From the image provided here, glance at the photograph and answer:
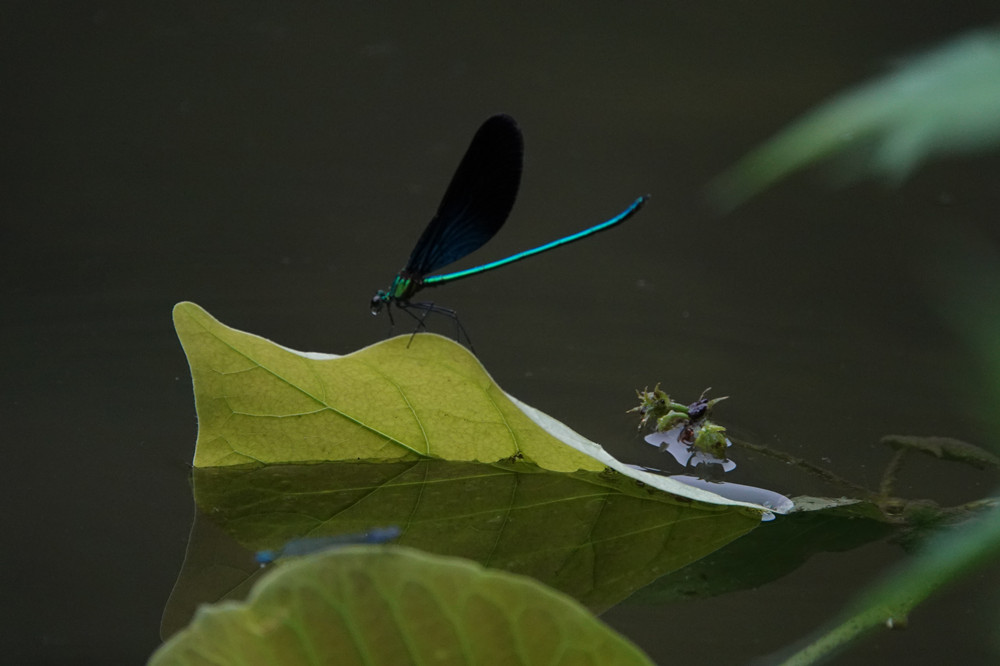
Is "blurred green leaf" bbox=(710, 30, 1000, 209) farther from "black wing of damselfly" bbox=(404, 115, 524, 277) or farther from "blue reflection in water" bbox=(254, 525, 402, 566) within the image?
"blue reflection in water" bbox=(254, 525, 402, 566)

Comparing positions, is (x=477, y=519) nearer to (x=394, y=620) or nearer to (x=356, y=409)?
(x=356, y=409)

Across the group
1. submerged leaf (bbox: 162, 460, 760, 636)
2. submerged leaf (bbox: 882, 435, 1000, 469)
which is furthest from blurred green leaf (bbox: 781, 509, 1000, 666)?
submerged leaf (bbox: 882, 435, 1000, 469)

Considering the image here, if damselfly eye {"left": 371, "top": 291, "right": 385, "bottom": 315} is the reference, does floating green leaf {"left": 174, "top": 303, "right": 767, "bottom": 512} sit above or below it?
below

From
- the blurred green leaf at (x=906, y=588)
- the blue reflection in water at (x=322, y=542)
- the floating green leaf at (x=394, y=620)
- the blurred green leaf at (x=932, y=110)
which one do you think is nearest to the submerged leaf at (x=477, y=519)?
the blue reflection in water at (x=322, y=542)

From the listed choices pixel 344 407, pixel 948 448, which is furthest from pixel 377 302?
pixel 948 448

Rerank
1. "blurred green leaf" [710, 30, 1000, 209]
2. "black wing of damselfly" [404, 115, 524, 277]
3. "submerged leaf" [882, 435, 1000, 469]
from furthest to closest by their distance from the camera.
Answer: "black wing of damselfly" [404, 115, 524, 277] → "submerged leaf" [882, 435, 1000, 469] → "blurred green leaf" [710, 30, 1000, 209]

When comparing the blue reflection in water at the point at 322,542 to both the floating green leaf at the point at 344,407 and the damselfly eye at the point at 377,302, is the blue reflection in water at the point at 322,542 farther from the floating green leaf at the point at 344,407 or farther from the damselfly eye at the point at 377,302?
the damselfly eye at the point at 377,302

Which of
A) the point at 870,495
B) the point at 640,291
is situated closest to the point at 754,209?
the point at 640,291

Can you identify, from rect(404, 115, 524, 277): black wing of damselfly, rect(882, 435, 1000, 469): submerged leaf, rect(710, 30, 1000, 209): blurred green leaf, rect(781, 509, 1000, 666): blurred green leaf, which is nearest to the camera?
rect(781, 509, 1000, 666): blurred green leaf

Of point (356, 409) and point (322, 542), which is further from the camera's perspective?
point (356, 409)
